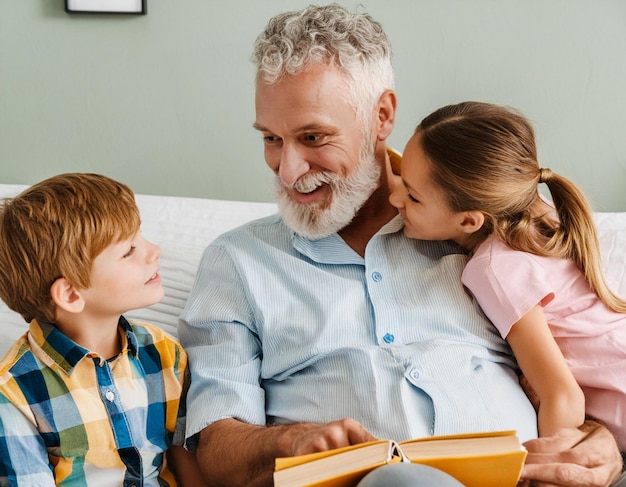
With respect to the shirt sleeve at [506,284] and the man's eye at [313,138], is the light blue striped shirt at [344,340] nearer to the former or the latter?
the shirt sleeve at [506,284]

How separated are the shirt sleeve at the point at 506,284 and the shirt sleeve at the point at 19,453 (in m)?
0.85

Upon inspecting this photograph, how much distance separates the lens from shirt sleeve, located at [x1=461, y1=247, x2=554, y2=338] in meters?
1.49

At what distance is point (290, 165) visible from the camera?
5.28 feet

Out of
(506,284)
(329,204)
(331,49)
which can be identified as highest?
(331,49)

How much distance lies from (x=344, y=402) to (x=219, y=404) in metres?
0.23

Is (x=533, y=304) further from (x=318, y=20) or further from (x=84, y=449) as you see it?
(x=84, y=449)

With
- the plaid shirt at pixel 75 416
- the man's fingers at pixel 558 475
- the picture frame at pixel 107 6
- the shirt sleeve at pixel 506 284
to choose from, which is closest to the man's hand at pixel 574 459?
the man's fingers at pixel 558 475

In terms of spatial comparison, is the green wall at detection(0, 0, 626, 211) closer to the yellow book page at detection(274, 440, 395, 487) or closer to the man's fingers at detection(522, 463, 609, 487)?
the man's fingers at detection(522, 463, 609, 487)

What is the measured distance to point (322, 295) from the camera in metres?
1.57

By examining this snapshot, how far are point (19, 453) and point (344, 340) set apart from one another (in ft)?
2.00

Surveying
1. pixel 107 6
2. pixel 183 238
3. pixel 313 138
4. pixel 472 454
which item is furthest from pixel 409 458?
pixel 107 6

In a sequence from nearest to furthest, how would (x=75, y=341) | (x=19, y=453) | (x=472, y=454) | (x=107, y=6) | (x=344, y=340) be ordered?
1. (x=472, y=454)
2. (x=19, y=453)
3. (x=75, y=341)
4. (x=344, y=340)
5. (x=107, y=6)

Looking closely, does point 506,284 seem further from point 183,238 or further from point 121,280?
point 183,238

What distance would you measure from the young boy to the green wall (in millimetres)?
1191
